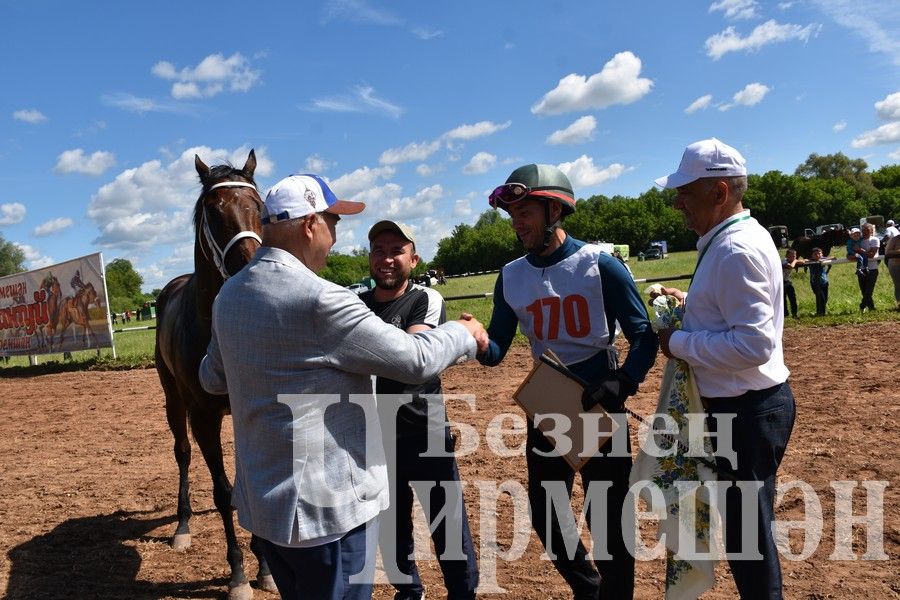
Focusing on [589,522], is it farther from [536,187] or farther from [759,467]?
[536,187]

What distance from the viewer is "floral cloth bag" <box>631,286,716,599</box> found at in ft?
8.18

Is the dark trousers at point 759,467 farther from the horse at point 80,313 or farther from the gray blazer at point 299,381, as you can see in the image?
the horse at point 80,313

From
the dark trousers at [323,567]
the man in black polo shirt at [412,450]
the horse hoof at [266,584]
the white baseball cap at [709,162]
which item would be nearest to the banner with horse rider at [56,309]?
the horse hoof at [266,584]

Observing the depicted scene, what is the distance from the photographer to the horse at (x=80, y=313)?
15727 millimetres

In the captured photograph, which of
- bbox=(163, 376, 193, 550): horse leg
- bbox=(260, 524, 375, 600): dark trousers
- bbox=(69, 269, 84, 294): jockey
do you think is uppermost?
bbox=(69, 269, 84, 294): jockey

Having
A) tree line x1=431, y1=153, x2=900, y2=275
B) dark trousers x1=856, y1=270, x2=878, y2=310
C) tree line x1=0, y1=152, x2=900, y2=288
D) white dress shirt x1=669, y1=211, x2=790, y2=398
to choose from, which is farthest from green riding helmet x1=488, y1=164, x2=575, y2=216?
tree line x1=431, y1=153, x2=900, y2=275

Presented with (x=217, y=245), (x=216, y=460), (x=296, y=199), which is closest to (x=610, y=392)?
(x=296, y=199)

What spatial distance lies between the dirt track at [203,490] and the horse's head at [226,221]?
86.7 inches

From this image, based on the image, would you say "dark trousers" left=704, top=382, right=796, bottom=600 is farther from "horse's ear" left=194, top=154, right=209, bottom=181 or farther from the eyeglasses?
"horse's ear" left=194, top=154, right=209, bottom=181

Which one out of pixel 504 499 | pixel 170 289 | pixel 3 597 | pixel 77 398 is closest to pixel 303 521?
pixel 504 499

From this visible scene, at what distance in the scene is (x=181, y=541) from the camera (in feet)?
16.2

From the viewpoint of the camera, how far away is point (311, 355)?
1.94 metres

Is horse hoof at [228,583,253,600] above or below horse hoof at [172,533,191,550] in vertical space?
above

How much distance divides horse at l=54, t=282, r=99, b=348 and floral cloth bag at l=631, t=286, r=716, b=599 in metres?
16.2
